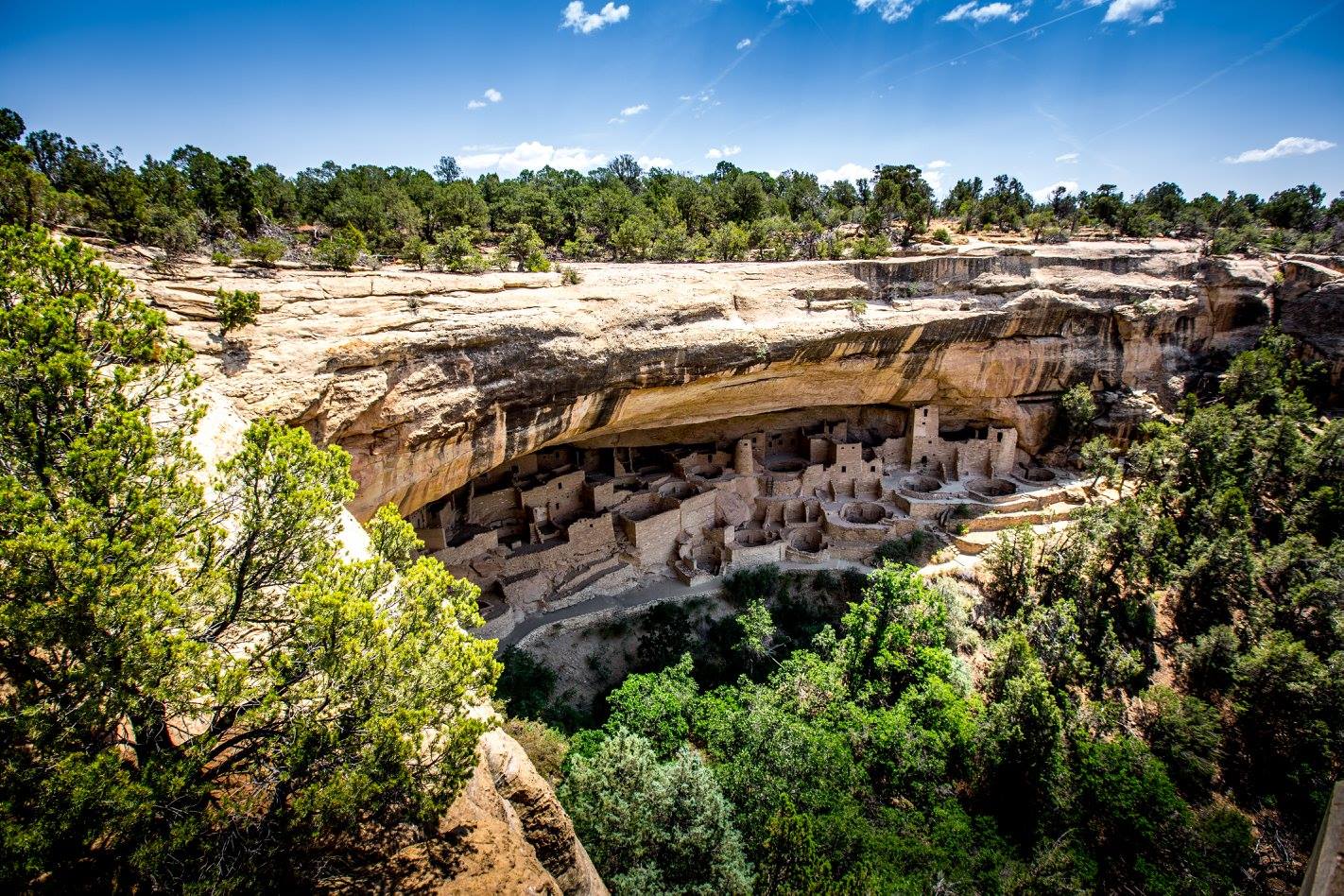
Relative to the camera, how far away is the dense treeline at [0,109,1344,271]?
1379 centimetres

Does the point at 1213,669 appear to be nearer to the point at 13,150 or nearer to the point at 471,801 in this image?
the point at 471,801

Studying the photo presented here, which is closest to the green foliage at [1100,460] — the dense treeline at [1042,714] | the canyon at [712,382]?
the dense treeline at [1042,714]

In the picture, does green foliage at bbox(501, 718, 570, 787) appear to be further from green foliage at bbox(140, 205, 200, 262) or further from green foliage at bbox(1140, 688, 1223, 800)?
green foliage at bbox(1140, 688, 1223, 800)

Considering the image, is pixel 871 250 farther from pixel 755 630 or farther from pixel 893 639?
pixel 755 630

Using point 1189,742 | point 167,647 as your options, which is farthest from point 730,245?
point 167,647

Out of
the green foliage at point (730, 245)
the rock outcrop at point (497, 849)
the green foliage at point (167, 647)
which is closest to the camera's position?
the green foliage at point (167, 647)

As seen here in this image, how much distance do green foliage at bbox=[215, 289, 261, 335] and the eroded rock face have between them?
0.64 ft

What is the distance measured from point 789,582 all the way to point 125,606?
17.5 meters

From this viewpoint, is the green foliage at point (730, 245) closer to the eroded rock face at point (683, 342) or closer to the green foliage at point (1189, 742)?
the eroded rock face at point (683, 342)

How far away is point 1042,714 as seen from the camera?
44.7ft

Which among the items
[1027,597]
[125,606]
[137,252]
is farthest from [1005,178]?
[125,606]

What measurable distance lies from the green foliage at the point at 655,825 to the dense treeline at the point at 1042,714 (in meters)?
0.04

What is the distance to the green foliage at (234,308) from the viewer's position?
934cm

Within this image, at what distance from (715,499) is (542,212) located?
16761mm
